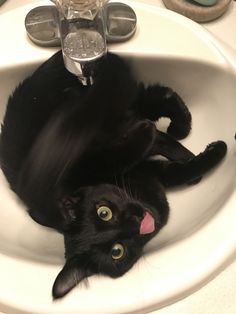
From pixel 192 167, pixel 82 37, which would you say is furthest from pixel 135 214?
pixel 82 37

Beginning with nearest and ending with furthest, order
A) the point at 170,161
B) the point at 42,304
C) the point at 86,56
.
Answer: the point at 42,304, the point at 86,56, the point at 170,161

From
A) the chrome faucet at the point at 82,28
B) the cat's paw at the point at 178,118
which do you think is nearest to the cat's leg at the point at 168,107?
the cat's paw at the point at 178,118

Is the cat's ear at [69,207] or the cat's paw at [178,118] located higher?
the cat's paw at [178,118]

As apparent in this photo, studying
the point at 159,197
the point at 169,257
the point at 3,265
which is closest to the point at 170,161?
the point at 159,197

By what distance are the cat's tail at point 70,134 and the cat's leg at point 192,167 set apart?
12 cm

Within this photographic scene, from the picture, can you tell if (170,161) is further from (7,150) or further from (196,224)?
(7,150)

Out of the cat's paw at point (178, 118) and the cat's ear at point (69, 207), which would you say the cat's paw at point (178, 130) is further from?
the cat's ear at point (69, 207)

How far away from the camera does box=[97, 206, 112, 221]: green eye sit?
72 cm

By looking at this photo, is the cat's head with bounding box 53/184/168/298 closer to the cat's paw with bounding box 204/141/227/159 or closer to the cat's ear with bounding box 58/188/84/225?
the cat's ear with bounding box 58/188/84/225

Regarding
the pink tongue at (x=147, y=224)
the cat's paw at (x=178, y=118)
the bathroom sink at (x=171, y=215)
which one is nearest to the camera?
the bathroom sink at (x=171, y=215)

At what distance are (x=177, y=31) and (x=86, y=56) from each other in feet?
0.59

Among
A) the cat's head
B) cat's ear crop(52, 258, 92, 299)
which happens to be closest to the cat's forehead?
the cat's head

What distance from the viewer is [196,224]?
701 mm

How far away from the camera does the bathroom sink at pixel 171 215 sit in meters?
0.61
